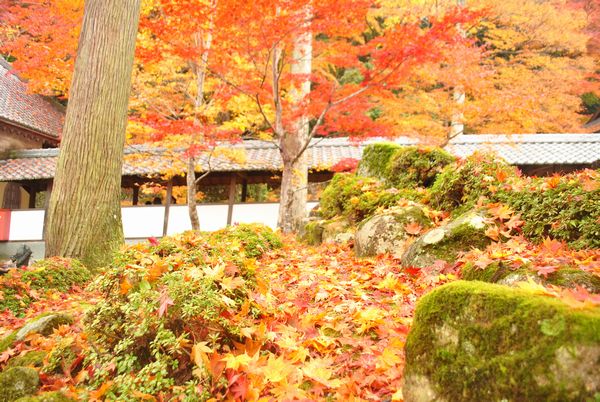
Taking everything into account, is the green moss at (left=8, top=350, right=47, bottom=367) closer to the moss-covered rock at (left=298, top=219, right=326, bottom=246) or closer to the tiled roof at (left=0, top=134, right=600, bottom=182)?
the moss-covered rock at (left=298, top=219, right=326, bottom=246)

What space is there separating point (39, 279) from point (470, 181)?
5.29 meters

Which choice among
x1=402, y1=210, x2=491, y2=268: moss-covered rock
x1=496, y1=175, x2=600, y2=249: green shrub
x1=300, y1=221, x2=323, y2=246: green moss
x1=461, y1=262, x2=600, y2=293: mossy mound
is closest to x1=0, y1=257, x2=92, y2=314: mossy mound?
x1=300, y1=221, x2=323, y2=246: green moss

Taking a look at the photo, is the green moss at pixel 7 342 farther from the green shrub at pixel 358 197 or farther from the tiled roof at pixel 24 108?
the tiled roof at pixel 24 108

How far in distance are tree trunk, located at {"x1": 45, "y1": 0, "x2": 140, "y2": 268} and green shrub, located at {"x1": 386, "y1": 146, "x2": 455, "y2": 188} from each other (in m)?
4.29

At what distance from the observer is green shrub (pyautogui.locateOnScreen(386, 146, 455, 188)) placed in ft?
20.6

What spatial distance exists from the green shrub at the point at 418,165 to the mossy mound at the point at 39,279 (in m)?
4.77

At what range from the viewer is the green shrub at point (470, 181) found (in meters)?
4.49

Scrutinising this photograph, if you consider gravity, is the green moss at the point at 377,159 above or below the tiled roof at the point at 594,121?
below

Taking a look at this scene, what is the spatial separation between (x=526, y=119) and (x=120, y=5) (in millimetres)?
9377

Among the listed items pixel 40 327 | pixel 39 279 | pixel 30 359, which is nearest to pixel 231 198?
pixel 39 279

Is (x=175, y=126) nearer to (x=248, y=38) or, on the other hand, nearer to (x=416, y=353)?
(x=248, y=38)

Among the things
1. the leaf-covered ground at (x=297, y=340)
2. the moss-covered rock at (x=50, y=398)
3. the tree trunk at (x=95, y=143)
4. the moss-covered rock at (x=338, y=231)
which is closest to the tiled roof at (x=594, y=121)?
the moss-covered rock at (x=338, y=231)

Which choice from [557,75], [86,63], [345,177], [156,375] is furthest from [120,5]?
[557,75]

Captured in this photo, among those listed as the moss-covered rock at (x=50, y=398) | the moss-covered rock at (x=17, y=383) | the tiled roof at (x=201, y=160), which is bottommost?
the moss-covered rock at (x=17, y=383)
